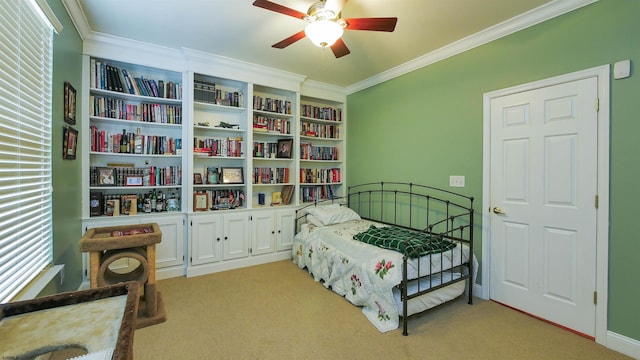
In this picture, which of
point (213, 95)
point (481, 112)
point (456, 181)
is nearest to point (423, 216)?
point (456, 181)

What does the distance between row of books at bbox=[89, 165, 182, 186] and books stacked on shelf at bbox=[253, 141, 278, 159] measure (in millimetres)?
964

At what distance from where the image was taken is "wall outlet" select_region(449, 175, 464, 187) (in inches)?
116

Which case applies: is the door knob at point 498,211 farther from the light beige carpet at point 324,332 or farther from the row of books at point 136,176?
the row of books at point 136,176

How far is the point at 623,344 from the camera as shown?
1.93 m

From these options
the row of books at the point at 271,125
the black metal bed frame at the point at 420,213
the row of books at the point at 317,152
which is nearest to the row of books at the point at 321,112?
the row of books at the point at 271,125

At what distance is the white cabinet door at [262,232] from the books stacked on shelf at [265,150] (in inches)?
30.6

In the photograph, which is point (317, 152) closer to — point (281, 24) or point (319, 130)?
point (319, 130)

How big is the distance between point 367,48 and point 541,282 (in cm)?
273

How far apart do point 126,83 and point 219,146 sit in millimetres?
1161

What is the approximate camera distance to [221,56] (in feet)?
11.0

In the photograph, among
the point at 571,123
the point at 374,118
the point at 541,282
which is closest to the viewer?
the point at 571,123

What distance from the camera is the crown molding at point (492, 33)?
2.21 metres

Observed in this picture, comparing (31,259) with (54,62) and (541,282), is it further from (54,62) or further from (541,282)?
(541,282)

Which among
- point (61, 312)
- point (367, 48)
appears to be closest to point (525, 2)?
point (367, 48)
